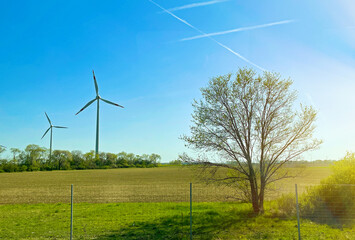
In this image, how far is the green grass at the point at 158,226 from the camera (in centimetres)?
1188

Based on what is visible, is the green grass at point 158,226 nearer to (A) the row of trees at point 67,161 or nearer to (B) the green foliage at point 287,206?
(B) the green foliage at point 287,206

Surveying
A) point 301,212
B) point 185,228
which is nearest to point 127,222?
point 185,228

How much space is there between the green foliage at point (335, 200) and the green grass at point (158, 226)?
2.00 meters

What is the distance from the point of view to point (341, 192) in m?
15.9

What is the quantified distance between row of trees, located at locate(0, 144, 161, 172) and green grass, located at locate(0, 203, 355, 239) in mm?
81572

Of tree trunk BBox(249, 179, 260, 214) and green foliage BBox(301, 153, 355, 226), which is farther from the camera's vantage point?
tree trunk BBox(249, 179, 260, 214)

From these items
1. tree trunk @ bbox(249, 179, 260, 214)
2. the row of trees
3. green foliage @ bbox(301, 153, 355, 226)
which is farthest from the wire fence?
the row of trees

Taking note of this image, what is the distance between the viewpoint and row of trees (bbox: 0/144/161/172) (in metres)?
89.9

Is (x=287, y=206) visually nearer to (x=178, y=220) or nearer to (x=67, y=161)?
(x=178, y=220)

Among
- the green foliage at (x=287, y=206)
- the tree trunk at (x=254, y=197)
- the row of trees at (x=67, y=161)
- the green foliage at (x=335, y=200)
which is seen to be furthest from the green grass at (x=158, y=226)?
the row of trees at (x=67, y=161)

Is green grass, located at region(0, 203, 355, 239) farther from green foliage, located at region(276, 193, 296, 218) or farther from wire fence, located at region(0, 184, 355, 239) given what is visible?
green foliage, located at region(276, 193, 296, 218)

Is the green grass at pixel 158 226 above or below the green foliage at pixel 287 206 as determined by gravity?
below

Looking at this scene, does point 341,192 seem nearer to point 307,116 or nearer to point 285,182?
point 285,182

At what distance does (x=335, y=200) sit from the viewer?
1625 centimetres
